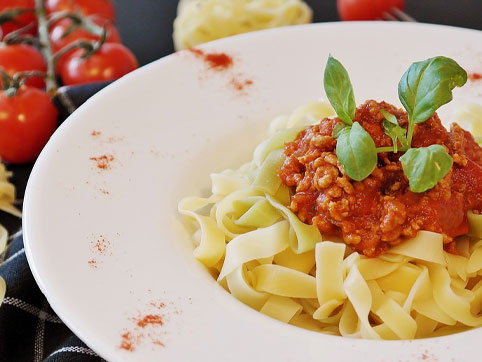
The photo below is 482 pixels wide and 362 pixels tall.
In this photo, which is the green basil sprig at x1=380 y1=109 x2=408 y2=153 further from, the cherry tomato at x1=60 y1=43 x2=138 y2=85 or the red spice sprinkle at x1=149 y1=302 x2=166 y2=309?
the cherry tomato at x1=60 y1=43 x2=138 y2=85

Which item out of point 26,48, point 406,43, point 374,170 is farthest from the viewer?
point 26,48

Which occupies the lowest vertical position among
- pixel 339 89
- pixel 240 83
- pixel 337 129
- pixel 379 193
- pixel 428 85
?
pixel 240 83

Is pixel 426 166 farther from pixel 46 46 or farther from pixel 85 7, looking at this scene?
pixel 85 7

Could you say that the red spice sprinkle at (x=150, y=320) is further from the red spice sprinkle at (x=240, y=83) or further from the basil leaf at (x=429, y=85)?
the red spice sprinkle at (x=240, y=83)

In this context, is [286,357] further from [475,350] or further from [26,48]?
[26,48]

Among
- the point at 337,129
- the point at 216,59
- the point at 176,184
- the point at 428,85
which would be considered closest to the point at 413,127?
the point at 428,85

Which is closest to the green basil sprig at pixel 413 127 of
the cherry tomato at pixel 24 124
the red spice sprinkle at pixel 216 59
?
the red spice sprinkle at pixel 216 59

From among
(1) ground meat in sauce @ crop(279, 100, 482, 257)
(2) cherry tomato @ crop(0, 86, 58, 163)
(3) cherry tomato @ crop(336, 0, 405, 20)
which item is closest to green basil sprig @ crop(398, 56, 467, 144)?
(1) ground meat in sauce @ crop(279, 100, 482, 257)

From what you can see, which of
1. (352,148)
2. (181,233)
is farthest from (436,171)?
(181,233)

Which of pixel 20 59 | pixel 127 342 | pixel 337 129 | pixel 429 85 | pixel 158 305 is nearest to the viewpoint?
pixel 127 342
